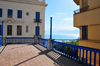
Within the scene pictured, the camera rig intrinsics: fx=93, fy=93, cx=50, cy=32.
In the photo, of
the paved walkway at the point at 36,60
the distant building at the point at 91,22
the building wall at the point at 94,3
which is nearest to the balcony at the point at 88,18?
the distant building at the point at 91,22

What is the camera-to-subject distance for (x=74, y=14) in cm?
1010

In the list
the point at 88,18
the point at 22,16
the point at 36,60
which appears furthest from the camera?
the point at 22,16

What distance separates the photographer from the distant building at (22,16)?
21.1 metres

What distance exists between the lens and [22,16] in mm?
22359

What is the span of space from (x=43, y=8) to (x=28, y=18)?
4.63m

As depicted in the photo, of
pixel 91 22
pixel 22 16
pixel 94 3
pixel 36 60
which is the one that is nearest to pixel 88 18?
pixel 91 22

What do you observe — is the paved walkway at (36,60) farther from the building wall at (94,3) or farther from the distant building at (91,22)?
the building wall at (94,3)

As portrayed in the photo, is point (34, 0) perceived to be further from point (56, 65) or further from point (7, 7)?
point (56, 65)

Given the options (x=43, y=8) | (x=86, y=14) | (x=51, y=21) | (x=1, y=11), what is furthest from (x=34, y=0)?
(x=86, y=14)

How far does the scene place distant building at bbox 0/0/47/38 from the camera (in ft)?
69.2

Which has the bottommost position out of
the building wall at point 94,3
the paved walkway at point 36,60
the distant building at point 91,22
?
the paved walkway at point 36,60

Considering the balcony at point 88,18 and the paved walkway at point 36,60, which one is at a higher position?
the balcony at point 88,18

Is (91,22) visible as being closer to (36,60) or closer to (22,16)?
(36,60)

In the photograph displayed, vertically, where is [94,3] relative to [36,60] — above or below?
above
